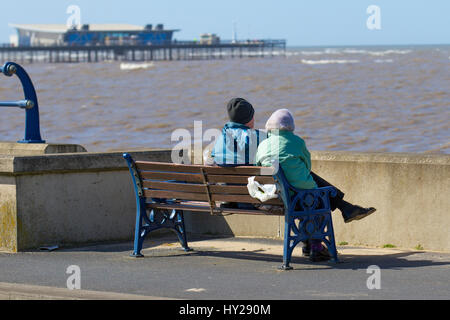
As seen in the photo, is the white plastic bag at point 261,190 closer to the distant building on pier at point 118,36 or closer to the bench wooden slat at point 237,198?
the bench wooden slat at point 237,198

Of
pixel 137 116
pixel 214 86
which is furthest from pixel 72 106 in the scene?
pixel 214 86

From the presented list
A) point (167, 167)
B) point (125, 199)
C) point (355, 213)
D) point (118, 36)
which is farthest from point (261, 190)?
point (118, 36)

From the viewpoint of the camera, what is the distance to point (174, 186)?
688cm

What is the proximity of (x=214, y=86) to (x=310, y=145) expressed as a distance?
33900mm

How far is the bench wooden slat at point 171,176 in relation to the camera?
673 cm

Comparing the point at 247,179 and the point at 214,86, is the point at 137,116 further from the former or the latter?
the point at 247,179

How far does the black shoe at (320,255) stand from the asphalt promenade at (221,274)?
0.07 m

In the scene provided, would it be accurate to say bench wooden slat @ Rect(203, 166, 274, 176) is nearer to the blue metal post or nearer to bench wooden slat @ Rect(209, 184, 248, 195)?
bench wooden slat @ Rect(209, 184, 248, 195)

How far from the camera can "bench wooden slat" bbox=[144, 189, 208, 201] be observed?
6.77 metres

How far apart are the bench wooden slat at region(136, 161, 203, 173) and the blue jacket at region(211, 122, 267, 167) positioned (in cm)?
21

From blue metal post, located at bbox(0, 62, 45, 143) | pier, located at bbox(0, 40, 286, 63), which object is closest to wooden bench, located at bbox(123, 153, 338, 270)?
blue metal post, located at bbox(0, 62, 45, 143)

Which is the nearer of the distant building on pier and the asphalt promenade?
the asphalt promenade

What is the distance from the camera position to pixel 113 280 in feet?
20.0

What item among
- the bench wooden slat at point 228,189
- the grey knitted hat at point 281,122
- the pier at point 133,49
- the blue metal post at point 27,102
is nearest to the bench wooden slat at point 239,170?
the bench wooden slat at point 228,189
